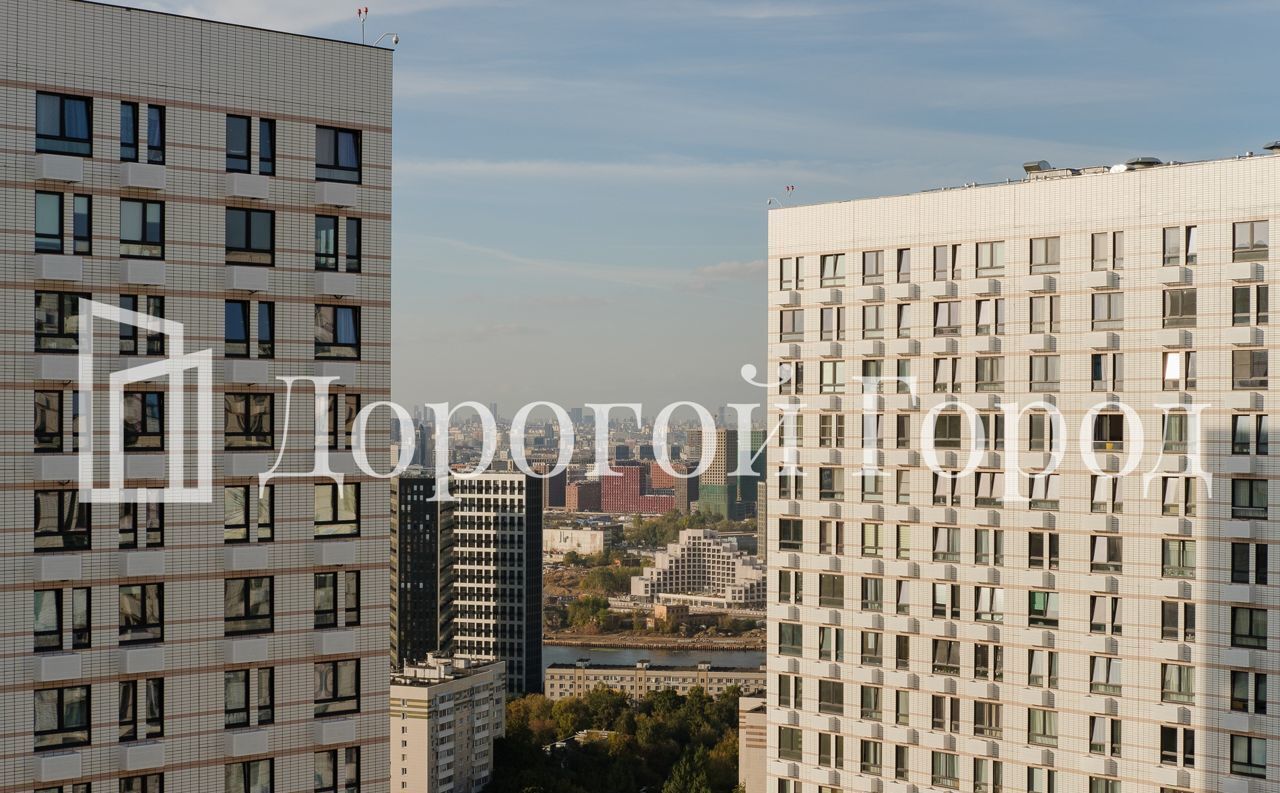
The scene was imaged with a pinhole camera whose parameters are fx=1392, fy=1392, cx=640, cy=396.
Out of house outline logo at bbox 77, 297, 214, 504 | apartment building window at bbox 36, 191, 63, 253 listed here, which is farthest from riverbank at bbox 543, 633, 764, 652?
apartment building window at bbox 36, 191, 63, 253

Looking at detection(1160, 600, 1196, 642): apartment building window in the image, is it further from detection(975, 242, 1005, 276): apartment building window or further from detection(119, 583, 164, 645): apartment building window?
detection(119, 583, 164, 645): apartment building window

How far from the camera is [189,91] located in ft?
59.4

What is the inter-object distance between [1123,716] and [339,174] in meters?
17.3

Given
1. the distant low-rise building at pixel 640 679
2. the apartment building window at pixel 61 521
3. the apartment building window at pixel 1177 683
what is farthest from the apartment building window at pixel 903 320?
the distant low-rise building at pixel 640 679

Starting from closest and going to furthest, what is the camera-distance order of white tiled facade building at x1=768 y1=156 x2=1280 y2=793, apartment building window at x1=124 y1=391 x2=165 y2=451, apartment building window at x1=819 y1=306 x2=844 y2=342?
apartment building window at x1=124 y1=391 x2=165 y2=451 → white tiled facade building at x1=768 y1=156 x2=1280 y2=793 → apartment building window at x1=819 y1=306 x2=844 y2=342

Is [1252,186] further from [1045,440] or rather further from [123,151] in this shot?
[123,151]

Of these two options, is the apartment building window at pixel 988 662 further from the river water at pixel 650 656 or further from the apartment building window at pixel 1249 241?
the river water at pixel 650 656

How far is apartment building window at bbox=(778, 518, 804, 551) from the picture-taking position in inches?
1195

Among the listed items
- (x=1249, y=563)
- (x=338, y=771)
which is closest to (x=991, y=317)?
(x=1249, y=563)

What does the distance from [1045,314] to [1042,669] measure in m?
6.90

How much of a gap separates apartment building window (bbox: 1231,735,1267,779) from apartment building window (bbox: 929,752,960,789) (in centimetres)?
532

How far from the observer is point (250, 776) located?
728 inches

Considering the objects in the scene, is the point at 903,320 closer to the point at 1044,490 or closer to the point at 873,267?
the point at 873,267

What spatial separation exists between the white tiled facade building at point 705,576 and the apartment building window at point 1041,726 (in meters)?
127
